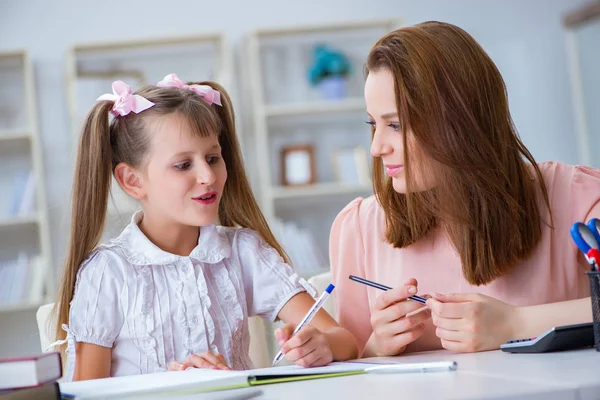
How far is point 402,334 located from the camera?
1317 mm

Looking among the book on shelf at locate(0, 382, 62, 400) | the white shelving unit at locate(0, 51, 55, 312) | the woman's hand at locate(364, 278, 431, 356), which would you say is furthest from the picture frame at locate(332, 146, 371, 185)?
the book on shelf at locate(0, 382, 62, 400)

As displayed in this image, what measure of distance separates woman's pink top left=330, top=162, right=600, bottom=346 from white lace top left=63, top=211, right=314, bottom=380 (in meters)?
0.13

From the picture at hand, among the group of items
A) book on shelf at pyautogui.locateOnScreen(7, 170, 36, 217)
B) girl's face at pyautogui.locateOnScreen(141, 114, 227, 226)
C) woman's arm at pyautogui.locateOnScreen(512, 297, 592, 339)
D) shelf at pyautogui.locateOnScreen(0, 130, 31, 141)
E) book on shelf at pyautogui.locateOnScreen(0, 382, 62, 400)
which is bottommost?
woman's arm at pyautogui.locateOnScreen(512, 297, 592, 339)

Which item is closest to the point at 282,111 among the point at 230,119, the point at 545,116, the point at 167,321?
the point at 545,116

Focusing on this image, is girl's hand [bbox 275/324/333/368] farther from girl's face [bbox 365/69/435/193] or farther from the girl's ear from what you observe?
the girl's ear

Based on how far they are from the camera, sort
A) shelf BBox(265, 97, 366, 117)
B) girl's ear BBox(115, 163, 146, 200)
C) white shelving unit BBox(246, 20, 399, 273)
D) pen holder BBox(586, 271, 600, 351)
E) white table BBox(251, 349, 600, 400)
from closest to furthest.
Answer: white table BBox(251, 349, 600, 400) → pen holder BBox(586, 271, 600, 351) → girl's ear BBox(115, 163, 146, 200) → shelf BBox(265, 97, 366, 117) → white shelving unit BBox(246, 20, 399, 273)

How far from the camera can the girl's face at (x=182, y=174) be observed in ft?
5.38

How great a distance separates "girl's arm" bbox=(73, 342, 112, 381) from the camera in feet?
4.94

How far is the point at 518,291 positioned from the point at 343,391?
0.65m

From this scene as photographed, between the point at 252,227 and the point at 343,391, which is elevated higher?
the point at 252,227

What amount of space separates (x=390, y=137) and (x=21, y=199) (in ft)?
10.1

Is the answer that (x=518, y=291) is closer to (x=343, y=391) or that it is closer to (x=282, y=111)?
(x=343, y=391)

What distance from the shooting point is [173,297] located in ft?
5.41

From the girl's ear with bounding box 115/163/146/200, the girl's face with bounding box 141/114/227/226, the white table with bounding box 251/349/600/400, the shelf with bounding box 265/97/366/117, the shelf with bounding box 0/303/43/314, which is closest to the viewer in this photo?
Answer: the white table with bounding box 251/349/600/400
